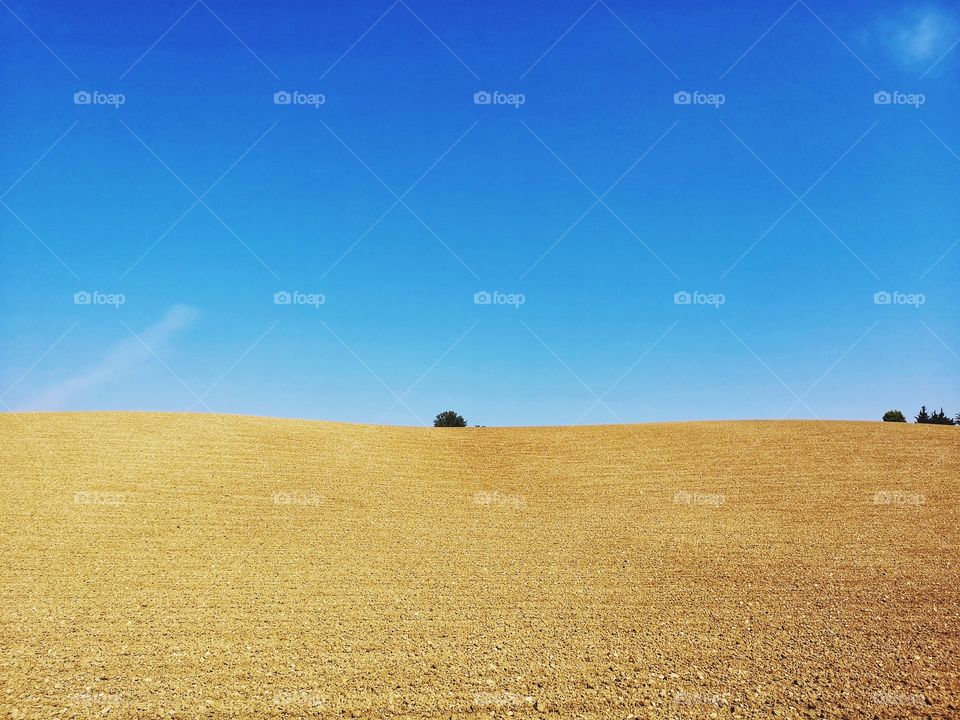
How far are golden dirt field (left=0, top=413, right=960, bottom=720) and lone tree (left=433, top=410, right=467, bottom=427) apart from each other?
1983 centimetres

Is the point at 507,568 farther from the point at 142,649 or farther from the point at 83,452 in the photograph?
the point at 83,452

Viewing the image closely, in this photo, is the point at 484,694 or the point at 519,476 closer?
the point at 484,694

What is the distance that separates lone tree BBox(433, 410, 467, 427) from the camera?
4069 centimetres

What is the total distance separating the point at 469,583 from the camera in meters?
9.62

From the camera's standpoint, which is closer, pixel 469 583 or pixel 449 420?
pixel 469 583

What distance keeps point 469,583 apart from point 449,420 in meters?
31.2

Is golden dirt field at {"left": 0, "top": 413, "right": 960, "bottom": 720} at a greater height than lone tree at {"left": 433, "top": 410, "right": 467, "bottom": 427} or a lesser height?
lesser

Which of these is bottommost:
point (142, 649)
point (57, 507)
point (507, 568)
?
point (142, 649)

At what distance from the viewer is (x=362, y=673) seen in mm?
6402

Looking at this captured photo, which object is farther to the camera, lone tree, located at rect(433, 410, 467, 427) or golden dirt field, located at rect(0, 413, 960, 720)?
lone tree, located at rect(433, 410, 467, 427)

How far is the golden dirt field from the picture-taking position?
6.09m

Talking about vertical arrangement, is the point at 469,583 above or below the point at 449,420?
below

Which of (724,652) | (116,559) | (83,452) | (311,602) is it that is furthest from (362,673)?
(83,452)

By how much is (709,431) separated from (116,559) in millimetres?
21017
